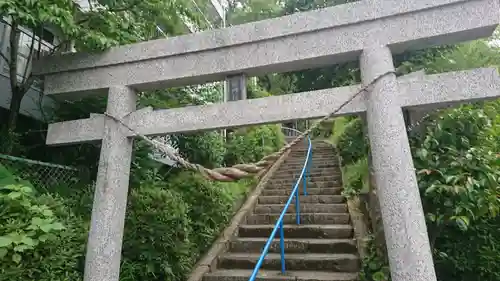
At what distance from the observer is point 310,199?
665 cm

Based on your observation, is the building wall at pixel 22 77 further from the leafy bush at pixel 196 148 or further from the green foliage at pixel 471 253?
the green foliage at pixel 471 253

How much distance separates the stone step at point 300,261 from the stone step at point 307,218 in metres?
1.08

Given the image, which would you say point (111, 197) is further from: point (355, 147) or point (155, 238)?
point (355, 147)

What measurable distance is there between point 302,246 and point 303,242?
2.5 inches

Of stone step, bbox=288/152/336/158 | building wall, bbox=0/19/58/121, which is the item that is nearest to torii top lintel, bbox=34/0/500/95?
building wall, bbox=0/19/58/121

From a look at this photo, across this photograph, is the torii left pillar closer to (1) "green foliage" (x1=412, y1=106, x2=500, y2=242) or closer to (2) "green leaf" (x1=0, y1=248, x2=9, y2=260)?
(2) "green leaf" (x1=0, y1=248, x2=9, y2=260)

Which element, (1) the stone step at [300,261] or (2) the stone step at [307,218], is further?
(2) the stone step at [307,218]

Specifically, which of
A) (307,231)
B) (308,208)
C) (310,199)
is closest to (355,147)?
(310,199)

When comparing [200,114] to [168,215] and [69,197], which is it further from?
[69,197]

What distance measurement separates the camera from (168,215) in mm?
4324

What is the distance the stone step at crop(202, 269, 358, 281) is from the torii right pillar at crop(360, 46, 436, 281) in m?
1.86

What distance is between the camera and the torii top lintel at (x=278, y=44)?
2619mm

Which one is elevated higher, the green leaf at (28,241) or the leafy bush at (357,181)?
the leafy bush at (357,181)

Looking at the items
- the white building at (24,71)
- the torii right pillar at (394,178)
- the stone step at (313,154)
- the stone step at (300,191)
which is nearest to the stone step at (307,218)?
the stone step at (300,191)
